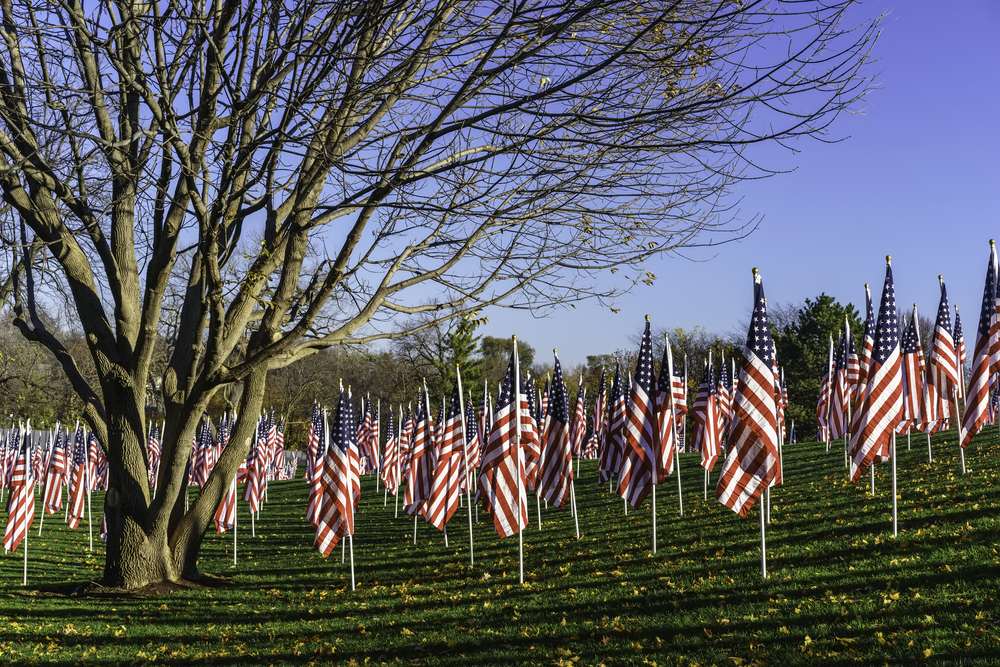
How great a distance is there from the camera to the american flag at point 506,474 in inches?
485

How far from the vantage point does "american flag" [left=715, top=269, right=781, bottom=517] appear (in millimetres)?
9836

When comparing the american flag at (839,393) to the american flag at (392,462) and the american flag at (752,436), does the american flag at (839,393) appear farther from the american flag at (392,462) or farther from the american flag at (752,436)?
the american flag at (392,462)

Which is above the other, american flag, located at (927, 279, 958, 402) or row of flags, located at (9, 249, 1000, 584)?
american flag, located at (927, 279, 958, 402)

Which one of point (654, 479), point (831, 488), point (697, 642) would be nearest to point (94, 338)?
point (654, 479)

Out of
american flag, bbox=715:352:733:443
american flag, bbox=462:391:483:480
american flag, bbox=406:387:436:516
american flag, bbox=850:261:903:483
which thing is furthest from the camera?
american flag, bbox=715:352:733:443

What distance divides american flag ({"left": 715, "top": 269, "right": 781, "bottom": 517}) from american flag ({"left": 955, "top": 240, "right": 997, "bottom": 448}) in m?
5.59

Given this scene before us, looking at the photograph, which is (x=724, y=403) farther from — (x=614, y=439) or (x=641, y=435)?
(x=641, y=435)

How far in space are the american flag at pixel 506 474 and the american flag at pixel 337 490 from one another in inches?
94.0

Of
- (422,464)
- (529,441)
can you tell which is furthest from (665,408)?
(422,464)

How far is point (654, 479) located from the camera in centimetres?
1301

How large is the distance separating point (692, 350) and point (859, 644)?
64.5 metres

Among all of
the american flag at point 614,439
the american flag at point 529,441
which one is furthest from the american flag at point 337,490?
the american flag at point 614,439

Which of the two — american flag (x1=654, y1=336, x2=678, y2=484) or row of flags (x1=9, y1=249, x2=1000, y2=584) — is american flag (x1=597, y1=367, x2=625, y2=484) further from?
american flag (x1=654, y1=336, x2=678, y2=484)

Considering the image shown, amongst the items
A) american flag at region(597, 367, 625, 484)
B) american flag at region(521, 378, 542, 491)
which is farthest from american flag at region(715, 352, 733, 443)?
american flag at region(521, 378, 542, 491)
